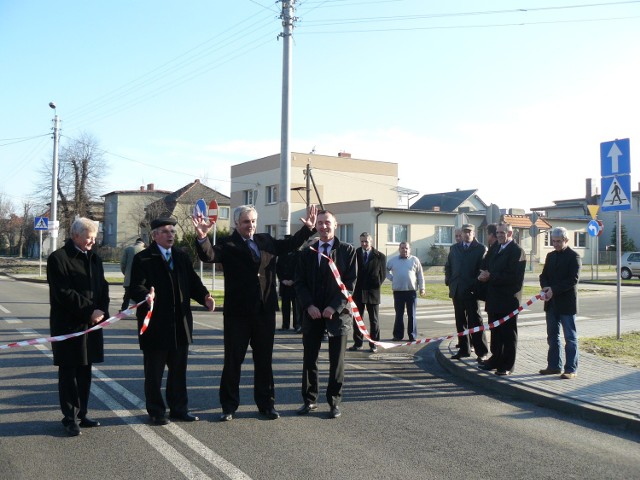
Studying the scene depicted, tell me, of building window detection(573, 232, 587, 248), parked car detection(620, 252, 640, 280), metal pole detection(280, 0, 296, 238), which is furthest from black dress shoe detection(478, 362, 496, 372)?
building window detection(573, 232, 587, 248)

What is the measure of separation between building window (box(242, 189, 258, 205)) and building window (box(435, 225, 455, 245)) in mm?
13965

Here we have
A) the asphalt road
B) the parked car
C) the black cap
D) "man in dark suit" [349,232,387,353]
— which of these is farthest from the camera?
the parked car

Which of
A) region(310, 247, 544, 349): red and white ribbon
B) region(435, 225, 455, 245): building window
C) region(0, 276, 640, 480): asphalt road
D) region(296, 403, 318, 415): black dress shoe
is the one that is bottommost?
region(0, 276, 640, 480): asphalt road

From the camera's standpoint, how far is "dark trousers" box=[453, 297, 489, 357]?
350 inches

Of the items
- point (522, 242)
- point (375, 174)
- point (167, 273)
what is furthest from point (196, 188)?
point (167, 273)

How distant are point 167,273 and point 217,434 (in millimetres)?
1556

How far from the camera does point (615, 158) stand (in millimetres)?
10609

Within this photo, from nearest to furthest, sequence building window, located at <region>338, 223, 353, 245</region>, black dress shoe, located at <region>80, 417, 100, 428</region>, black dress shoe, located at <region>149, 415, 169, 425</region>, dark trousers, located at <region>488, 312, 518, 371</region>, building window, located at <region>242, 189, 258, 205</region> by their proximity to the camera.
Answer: black dress shoe, located at <region>80, 417, 100, 428</region> → black dress shoe, located at <region>149, 415, 169, 425</region> → dark trousers, located at <region>488, 312, 518, 371</region> → building window, located at <region>338, 223, 353, 245</region> → building window, located at <region>242, 189, 258, 205</region>

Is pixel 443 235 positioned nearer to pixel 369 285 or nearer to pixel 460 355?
pixel 369 285

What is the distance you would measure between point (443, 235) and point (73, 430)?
40271 mm

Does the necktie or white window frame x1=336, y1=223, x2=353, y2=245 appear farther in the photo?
white window frame x1=336, y1=223, x2=353, y2=245

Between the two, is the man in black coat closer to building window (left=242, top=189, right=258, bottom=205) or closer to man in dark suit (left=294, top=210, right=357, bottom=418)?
man in dark suit (left=294, top=210, right=357, bottom=418)

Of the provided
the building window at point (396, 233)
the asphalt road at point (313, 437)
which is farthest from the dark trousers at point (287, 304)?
the building window at point (396, 233)

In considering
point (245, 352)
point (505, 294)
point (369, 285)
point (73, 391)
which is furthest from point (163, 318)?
point (369, 285)
